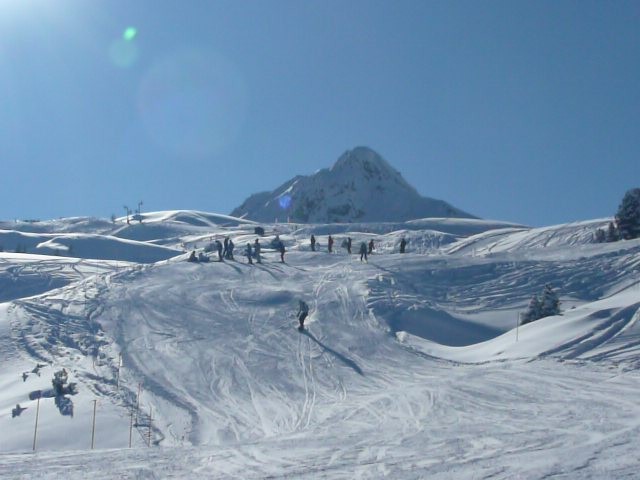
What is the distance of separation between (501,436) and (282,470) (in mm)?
4341

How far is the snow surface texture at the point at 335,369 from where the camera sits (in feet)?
44.8

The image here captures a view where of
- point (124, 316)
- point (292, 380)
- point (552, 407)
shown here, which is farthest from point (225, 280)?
point (552, 407)

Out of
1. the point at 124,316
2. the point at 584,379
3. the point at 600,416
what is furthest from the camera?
the point at 124,316

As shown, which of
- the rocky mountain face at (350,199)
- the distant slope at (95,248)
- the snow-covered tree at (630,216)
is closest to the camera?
the snow-covered tree at (630,216)

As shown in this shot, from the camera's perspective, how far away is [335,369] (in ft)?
79.7

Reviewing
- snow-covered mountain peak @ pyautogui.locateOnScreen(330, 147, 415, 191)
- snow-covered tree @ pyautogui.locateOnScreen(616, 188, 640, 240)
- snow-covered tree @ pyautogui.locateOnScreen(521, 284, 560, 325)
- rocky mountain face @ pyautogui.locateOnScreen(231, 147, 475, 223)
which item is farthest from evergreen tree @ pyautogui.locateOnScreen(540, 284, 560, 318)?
snow-covered mountain peak @ pyautogui.locateOnScreen(330, 147, 415, 191)

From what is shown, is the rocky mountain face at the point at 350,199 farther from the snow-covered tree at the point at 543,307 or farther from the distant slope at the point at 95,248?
the snow-covered tree at the point at 543,307

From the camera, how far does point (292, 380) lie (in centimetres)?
2320

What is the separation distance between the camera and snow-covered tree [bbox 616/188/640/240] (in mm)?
47006

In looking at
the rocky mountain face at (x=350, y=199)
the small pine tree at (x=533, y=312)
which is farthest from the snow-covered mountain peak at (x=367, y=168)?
the small pine tree at (x=533, y=312)

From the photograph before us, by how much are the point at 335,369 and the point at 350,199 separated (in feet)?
492

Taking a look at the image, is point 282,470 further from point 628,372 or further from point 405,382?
point 628,372

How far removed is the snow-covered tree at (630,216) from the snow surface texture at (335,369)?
21.2 feet

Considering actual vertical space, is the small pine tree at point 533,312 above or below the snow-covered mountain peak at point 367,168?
below
